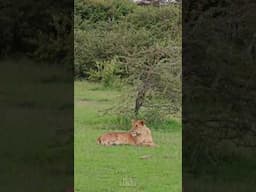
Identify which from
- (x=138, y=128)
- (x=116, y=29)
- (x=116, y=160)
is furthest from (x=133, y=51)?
(x=116, y=160)

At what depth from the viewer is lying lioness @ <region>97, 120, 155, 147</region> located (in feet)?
13.8

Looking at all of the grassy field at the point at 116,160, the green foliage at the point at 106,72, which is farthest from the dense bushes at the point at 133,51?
the grassy field at the point at 116,160

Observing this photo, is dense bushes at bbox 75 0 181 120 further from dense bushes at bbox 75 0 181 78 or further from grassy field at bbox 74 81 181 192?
grassy field at bbox 74 81 181 192

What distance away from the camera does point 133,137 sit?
4.24m

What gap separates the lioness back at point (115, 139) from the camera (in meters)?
4.21

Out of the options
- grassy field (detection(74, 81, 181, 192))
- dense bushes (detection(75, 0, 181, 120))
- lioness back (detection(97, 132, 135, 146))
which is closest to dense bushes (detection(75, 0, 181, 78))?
dense bushes (detection(75, 0, 181, 120))

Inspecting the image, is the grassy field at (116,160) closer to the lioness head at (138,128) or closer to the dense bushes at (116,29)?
the lioness head at (138,128)

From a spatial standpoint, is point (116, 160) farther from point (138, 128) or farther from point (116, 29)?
point (116, 29)

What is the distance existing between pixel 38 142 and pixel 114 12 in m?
0.89

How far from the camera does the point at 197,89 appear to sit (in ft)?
14.1

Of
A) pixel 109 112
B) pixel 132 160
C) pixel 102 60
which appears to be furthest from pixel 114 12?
pixel 132 160

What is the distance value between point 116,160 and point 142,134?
0.21 m

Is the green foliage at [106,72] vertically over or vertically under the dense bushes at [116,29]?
under

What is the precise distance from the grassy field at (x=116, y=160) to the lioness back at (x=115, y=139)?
3 cm
